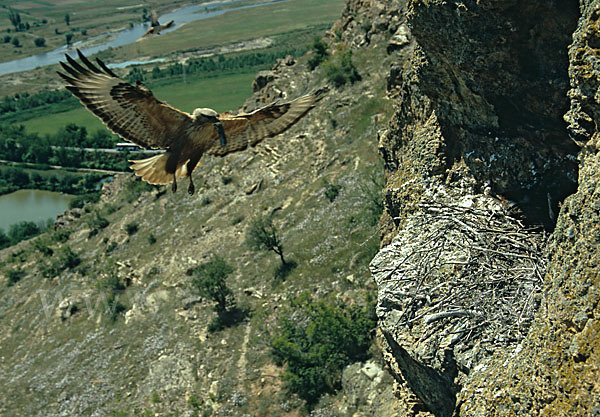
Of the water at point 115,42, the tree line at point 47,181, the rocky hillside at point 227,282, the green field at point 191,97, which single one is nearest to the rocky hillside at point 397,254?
the rocky hillside at point 227,282

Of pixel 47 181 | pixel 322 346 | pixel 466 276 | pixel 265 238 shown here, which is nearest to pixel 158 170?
pixel 466 276

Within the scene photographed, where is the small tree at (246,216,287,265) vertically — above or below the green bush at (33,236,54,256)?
above

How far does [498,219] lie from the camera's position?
7898 mm

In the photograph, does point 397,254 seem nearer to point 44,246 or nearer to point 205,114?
point 205,114

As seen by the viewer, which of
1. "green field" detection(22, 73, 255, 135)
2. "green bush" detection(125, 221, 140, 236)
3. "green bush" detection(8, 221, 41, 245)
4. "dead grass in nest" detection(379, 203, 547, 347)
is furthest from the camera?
"green field" detection(22, 73, 255, 135)

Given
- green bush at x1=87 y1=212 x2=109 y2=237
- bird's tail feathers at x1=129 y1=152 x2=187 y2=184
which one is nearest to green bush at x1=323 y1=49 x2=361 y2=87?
green bush at x1=87 y1=212 x2=109 y2=237

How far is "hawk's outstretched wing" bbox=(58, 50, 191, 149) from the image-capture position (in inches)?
393

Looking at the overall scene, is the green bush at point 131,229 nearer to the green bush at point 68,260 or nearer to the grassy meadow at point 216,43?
the green bush at point 68,260

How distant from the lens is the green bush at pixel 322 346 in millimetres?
18469

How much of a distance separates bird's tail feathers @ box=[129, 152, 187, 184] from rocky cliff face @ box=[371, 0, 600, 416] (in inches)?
157

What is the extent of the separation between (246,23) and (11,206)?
10091 cm

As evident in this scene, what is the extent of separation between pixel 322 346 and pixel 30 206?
83996mm

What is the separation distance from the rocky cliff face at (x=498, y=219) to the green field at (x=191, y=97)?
7770 cm

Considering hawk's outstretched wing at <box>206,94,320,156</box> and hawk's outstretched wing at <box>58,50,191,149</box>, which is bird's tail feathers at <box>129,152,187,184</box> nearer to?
hawk's outstretched wing at <box>58,50,191,149</box>
